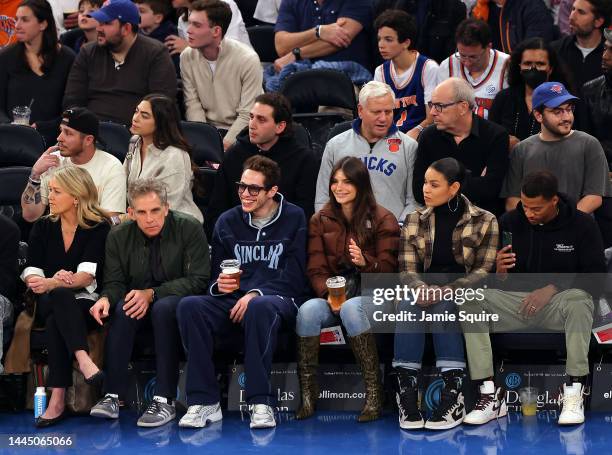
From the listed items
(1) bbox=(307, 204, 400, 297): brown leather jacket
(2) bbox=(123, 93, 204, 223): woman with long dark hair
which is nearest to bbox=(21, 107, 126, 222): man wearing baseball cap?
(2) bbox=(123, 93, 204, 223): woman with long dark hair

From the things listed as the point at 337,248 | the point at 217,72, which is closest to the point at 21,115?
the point at 217,72

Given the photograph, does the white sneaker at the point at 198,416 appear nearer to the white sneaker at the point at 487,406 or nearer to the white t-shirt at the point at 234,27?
the white sneaker at the point at 487,406

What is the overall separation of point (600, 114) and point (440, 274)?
2078 millimetres

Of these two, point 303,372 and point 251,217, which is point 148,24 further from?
point 303,372

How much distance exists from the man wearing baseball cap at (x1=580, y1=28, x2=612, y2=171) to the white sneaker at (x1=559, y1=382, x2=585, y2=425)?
2052mm

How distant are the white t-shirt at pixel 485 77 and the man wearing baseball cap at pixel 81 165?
A: 247 centimetres

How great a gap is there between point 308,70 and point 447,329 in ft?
9.95

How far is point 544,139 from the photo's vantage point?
7.89 m

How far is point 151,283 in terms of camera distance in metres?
7.39

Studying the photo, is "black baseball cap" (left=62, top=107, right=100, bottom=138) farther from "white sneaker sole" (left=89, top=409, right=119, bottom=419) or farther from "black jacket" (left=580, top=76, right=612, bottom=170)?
"black jacket" (left=580, top=76, right=612, bottom=170)

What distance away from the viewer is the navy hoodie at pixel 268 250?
287 inches

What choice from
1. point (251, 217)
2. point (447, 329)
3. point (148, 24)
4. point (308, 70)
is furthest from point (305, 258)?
point (148, 24)

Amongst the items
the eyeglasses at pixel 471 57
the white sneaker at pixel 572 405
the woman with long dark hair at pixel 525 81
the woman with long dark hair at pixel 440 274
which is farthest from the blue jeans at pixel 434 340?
the eyeglasses at pixel 471 57

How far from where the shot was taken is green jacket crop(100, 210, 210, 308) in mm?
7344
